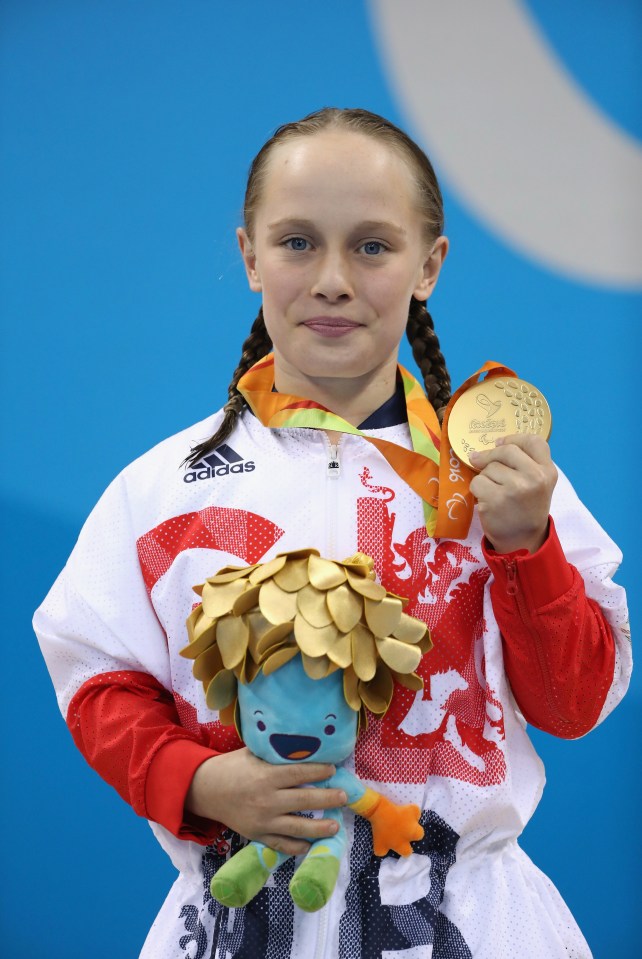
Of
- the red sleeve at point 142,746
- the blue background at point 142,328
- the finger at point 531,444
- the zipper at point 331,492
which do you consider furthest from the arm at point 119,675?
the blue background at point 142,328

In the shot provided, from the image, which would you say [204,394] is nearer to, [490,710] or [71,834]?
[71,834]

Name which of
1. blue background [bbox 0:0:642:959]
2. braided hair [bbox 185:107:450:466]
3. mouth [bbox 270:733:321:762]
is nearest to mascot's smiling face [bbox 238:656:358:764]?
mouth [bbox 270:733:321:762]

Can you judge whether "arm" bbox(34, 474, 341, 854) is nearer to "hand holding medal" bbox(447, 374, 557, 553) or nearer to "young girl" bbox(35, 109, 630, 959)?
"young girl" bbox(35, 109, 630, 959)

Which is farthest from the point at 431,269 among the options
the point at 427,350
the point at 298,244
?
the point at 298,244

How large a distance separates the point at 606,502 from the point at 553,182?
570mm

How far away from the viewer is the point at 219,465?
1262 mm

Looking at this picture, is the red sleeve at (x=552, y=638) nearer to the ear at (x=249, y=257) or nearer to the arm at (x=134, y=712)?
the arm at (x=134, y=712)

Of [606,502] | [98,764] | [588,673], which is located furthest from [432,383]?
[606,502]

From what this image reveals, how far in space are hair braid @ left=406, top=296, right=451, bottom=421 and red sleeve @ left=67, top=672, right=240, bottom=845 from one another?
1.57 feet

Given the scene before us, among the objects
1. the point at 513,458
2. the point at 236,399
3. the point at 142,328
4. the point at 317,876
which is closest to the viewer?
the point at 317,876

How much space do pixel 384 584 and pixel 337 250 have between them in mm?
339

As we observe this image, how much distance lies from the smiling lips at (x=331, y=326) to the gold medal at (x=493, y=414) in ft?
0.44

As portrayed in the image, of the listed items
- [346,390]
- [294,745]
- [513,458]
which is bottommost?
[294,745]

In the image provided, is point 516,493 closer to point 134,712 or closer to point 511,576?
point 511,576
